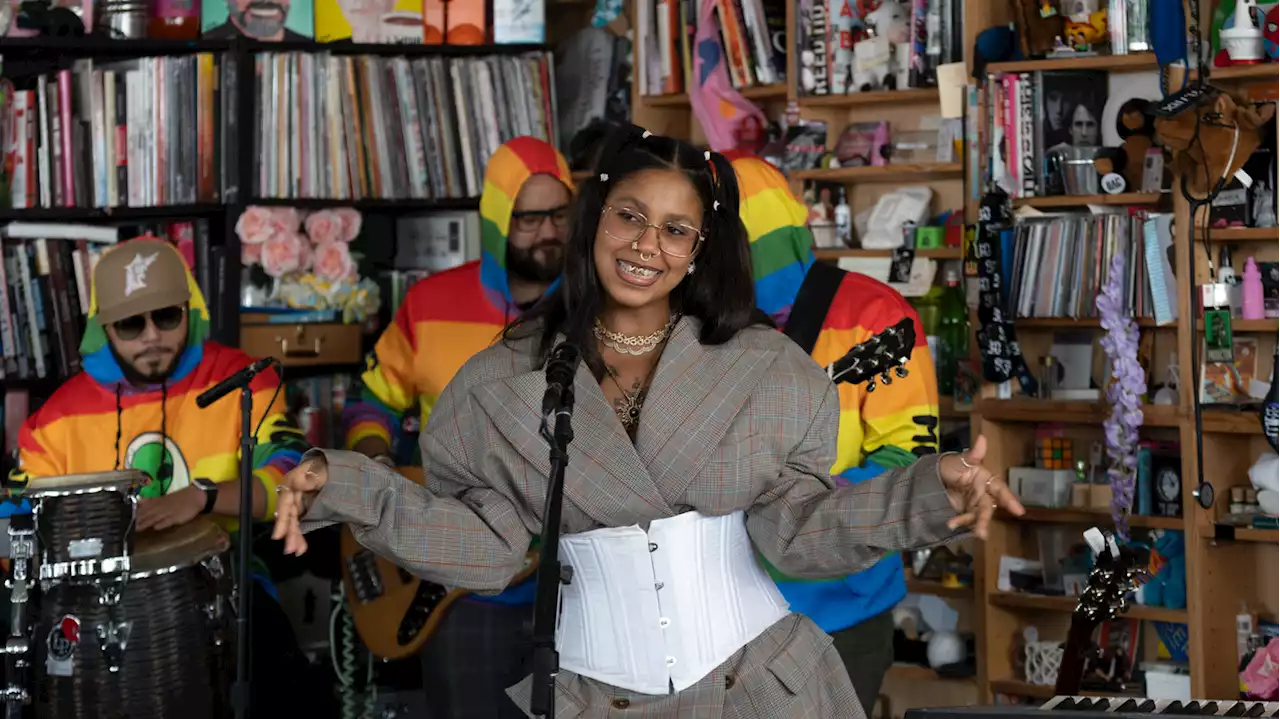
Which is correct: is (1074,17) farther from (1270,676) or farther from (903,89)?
(1270,676)

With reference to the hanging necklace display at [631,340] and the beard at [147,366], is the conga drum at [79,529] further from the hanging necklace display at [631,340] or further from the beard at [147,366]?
the hanging necklace display at [631,340]

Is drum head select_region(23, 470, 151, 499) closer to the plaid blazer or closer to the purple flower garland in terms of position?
the plaid blazer

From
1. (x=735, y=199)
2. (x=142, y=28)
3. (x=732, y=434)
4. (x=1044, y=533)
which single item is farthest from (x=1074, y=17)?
(x=142, y=28)

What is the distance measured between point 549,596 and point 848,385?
119cm

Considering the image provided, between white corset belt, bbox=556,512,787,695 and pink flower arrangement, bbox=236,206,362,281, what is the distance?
8.05 ft

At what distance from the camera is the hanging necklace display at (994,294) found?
370 cm

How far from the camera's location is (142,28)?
4320 mm

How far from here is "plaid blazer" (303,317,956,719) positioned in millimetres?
1962

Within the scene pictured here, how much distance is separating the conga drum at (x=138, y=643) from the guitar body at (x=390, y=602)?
24.8 inches

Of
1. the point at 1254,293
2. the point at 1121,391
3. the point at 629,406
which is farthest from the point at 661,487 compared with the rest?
the point at 1254,293

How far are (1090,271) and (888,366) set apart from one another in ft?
4.02

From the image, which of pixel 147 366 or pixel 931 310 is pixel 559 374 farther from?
pixel 931 310

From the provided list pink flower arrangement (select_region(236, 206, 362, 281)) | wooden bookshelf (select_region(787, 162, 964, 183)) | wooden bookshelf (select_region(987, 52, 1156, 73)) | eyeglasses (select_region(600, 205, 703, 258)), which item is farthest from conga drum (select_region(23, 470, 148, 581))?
wooden bookshelf (select_region(987, 52, 1156, 73))

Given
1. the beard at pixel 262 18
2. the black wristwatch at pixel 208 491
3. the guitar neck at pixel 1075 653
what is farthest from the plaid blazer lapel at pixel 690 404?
the beard at pixel 262 18
